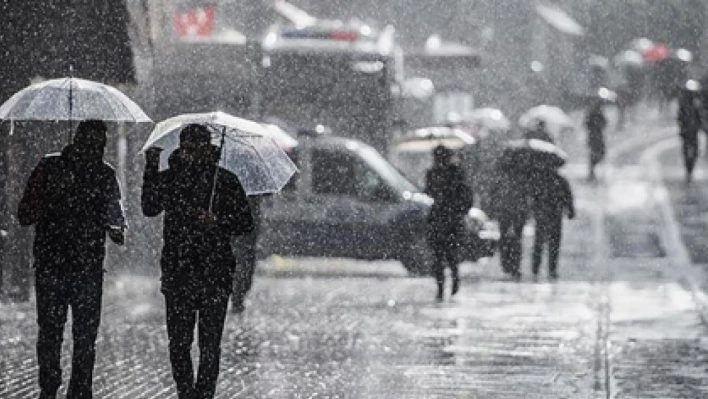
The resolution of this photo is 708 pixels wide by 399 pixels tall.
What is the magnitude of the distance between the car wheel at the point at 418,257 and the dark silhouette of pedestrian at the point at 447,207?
3082 millimetres

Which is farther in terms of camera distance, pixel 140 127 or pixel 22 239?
pixel 140 127

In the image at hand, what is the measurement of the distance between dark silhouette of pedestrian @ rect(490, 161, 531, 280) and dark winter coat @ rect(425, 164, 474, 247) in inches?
86.3

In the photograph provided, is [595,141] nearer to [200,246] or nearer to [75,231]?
[75,231]

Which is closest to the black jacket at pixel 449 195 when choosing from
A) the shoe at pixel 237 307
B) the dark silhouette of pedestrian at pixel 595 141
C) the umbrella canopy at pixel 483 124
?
the shoe at pixel 237 307

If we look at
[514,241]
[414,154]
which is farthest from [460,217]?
[414,154]

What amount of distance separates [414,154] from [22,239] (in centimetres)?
2015

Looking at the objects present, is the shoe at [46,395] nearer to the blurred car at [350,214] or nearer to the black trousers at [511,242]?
the black trousers at [511,242]

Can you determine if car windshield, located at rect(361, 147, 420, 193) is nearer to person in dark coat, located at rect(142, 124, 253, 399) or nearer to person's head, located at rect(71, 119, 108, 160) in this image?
person's head, located at rect(71, 119, 108, 160)

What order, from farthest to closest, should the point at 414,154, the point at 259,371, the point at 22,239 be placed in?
the point at 414,154 < the point at 22,239 < the point at 259,371

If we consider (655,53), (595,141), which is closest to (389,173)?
(595,141)

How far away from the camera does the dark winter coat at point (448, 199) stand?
75.6 ft

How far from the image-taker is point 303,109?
1342 inches

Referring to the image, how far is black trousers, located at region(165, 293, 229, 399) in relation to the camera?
11.8 metres

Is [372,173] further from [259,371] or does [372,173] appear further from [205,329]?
[205,329]
